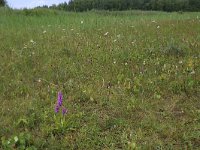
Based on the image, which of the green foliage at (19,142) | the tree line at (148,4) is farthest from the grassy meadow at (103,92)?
the tree line at (148,4)

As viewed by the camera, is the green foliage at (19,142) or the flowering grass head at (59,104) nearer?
the green foliage at (19,142)

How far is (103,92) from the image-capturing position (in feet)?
20.3

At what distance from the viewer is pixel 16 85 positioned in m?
6.63

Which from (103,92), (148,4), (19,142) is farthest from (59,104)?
(148,4)

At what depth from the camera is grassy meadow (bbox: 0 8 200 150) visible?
5121 mm

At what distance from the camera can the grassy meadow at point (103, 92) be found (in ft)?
16.8

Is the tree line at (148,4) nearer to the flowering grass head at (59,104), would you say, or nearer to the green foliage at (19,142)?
the flowering grass head at (59,104)

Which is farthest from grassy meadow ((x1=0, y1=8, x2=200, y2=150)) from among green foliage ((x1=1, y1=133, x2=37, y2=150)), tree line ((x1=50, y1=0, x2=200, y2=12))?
tree line ((x1=50, y1=0, x2=200, y2=12))

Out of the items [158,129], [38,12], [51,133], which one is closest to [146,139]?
[158,129]

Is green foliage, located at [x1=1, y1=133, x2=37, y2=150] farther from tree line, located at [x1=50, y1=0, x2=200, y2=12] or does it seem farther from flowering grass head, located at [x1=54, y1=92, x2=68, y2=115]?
tree line, located at [x1=50, y1=0, x2=200, y2=12]

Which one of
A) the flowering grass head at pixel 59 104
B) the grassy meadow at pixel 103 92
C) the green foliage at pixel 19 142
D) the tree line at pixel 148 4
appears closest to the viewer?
the green foliage at pixel 19 142

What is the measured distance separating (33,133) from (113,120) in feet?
3.50

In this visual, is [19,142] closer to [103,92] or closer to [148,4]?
[103,92]

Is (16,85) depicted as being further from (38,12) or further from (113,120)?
(38,12)
